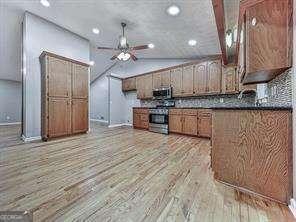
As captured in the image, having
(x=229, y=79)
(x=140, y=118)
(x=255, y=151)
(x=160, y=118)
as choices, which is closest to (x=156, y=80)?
(x=160, y=118)

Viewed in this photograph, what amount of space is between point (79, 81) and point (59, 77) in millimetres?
710

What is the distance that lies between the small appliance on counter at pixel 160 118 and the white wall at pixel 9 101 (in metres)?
6.95

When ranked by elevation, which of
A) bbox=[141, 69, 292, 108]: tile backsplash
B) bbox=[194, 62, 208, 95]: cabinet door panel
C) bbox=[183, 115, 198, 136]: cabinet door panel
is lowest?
bbox=[183, 115, 198, 136]: cabinet door panel

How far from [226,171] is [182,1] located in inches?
119

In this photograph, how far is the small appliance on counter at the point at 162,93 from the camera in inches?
244

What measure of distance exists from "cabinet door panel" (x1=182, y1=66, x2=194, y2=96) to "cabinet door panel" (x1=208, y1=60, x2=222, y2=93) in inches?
23.3

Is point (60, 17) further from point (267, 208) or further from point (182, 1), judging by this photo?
point (267, 208)

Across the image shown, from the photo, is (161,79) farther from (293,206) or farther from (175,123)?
(293,206)

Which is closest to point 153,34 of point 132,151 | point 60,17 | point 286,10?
point 60,17

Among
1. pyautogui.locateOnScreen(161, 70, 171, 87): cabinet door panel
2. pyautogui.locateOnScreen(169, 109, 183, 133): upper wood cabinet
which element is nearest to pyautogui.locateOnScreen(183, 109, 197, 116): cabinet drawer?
pyautogui.locateOnScreen(169, 109, 183, 133): upper wood cabinet

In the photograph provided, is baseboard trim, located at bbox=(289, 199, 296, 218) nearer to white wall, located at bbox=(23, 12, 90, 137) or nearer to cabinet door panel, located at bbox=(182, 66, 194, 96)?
cabinet door panel, located at bbox=(182, 66, 194, 96)

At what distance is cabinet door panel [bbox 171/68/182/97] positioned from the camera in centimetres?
596

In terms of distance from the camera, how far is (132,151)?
11.8ft

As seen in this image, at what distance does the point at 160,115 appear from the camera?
6188mm
